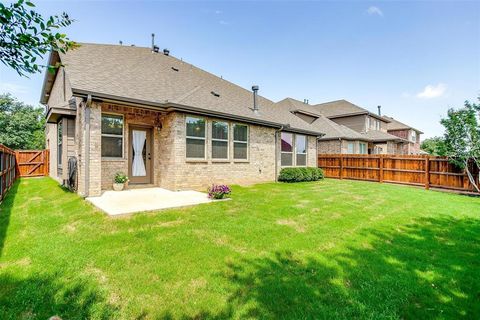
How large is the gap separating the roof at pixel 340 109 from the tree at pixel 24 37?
27.2 m

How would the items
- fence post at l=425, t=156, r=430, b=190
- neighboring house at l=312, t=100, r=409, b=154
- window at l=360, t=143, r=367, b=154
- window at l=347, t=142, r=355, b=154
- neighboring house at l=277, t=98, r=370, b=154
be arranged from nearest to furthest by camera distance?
fence post at l=425, t=156, r=430, b=190 < neighboring house at l=277, t=98, r=370, b=154 < window at l=347, t=142, r=355, b=154 < window at l=360, t=143, r=367, b=154 < neighboring house at l=312, t=100, r=409, b=154

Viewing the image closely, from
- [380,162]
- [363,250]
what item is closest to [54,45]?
[363,250]

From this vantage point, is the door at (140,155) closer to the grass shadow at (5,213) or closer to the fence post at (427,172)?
the grass shadow at (5,213)

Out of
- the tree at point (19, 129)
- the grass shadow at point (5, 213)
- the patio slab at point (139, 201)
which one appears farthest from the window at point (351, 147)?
the tree at point (19, 129)

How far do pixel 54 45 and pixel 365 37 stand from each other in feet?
47.7

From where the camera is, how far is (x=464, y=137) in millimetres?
9945

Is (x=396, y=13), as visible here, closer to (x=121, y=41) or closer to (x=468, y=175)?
(x=468, y=175)

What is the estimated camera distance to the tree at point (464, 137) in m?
9.65

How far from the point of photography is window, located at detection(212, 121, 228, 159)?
10.3 meters

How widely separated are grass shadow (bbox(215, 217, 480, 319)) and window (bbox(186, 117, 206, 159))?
6.62m

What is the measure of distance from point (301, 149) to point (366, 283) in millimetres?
12627

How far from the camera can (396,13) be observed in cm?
1019

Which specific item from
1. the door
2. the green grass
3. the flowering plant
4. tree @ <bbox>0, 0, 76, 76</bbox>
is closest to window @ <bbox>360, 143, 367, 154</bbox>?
the green grass

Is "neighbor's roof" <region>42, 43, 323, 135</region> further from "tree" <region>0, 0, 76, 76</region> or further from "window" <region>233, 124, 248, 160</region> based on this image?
"tree" <region>0, 0, 76, 76</region>
